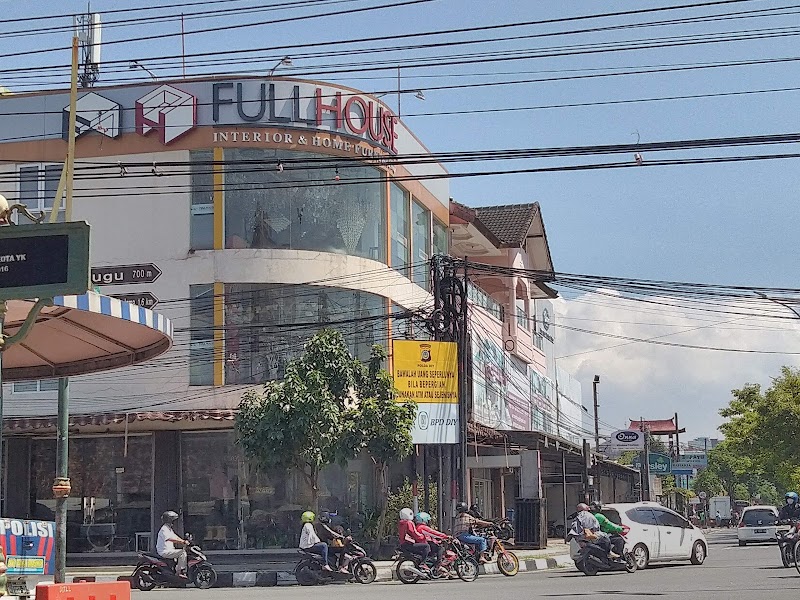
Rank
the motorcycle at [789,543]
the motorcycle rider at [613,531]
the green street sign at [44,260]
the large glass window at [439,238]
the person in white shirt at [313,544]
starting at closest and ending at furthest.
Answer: the green street sign at [44,260]
the motorcycle at [789,543]
the person in white shirt at [313,544]
the motorcycle rider at [613,531]
the large glass window at [439,238]

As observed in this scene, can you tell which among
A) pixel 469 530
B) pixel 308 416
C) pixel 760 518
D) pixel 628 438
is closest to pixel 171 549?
pixel 308 416

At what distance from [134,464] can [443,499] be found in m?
8.23

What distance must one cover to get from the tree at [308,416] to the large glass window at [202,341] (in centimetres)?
282

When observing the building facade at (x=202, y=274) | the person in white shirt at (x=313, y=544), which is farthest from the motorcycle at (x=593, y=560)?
the building facade at (x=202, y=274)

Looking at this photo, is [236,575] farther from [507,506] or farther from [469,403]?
[507,506]

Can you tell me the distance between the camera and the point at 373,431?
26.0 meters

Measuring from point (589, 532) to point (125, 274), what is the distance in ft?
46.8

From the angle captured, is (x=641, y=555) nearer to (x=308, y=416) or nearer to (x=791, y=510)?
(x=791, y=510)

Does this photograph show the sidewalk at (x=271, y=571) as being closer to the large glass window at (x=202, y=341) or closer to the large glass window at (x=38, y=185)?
the large glass window at (x=202, y=341)

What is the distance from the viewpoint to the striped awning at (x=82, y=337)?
10.6 m

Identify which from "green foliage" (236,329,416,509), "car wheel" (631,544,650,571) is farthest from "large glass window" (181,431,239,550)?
"car wheel" (631,544,650,571)

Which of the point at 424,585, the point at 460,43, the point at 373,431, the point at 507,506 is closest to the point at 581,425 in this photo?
the point at 507,506

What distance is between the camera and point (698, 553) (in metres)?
26.0

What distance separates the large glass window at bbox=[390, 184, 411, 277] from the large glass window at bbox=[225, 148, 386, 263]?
6.90 feet
